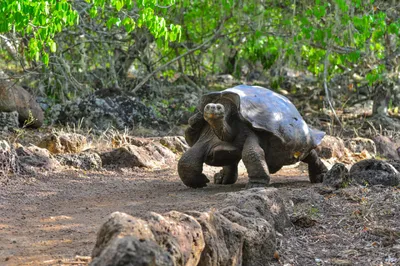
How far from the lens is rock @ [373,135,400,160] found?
9.15 m

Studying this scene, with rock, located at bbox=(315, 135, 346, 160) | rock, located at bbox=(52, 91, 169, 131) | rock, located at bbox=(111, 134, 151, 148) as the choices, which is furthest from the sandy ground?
rock, located at bbox=(52, 91, 169, 131)

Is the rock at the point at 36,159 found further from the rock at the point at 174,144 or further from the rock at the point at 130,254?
the rock at the point at 130,254

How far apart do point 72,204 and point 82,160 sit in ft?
5.99

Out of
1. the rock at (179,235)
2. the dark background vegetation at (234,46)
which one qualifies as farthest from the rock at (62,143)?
the rock at (179,235)

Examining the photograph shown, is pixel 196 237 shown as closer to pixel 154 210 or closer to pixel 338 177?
pixel 154 210

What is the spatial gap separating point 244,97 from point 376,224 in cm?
197

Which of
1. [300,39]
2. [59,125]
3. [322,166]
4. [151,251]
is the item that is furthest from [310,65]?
[151,251]

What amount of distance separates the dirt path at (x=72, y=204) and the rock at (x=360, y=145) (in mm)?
2132

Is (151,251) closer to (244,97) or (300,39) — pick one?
(244,97)

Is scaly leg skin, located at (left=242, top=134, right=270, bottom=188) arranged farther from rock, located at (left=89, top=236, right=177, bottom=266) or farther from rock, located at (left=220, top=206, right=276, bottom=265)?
rock, located at (left=89, top=236, right=177, bottom=266)

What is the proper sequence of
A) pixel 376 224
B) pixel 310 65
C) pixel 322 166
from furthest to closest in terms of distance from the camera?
pixel 310 65
pixel 322 166
pixel 376 224

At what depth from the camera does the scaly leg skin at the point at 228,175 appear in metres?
6.48

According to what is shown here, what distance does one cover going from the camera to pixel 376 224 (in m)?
4.42

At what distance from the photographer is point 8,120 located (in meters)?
8.94
